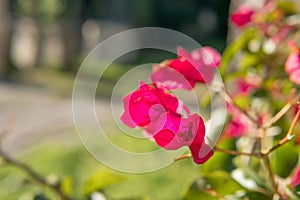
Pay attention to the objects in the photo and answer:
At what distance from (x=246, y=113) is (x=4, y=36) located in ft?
16.0

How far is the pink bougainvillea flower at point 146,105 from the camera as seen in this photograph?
1.64ft

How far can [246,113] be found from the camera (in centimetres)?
67

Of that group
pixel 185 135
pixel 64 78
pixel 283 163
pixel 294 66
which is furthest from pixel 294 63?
pixel 64 78

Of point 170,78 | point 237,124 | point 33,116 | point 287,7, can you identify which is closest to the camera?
point 170,78

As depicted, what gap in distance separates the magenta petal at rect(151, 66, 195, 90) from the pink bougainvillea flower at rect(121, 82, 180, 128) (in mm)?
89

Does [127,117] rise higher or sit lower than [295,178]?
higher

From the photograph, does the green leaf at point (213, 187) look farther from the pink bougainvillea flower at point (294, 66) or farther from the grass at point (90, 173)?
the grass at point (90, 173)

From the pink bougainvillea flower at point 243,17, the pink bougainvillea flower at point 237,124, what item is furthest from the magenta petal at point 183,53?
the pink bougainvillea flower at point 243,17

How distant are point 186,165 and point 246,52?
1.66 meters

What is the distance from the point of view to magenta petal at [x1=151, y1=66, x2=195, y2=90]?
0.60 meters

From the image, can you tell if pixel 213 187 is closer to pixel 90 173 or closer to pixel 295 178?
pixel 295 178

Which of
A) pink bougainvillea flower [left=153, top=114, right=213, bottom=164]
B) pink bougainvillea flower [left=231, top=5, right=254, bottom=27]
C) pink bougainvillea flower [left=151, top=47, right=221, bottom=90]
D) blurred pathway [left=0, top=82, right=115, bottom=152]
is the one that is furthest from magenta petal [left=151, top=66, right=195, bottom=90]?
blurred pathway [left=0, top=82, right=115, bottom=152]

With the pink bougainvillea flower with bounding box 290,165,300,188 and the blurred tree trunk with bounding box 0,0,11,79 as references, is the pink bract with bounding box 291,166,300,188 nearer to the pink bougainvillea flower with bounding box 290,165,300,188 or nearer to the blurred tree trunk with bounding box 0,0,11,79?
the pink bougainvillea flower with bounding box 290,165,300,188

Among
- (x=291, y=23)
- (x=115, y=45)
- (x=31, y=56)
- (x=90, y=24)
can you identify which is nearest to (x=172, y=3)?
(x=90, y=24)
